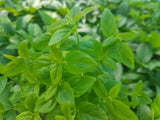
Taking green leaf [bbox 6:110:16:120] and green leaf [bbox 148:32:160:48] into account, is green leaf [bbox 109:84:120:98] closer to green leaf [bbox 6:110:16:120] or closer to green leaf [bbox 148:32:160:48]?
green leaf [bbox 6:110:16:120]

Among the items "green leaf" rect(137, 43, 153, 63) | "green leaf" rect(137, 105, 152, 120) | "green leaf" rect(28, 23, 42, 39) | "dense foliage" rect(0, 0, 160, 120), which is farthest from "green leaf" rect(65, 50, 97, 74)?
"green leaf" rect(137, 43, 153, 63)

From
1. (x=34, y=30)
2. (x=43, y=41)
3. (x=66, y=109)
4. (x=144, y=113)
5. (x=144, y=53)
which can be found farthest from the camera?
(x=144, y=53)

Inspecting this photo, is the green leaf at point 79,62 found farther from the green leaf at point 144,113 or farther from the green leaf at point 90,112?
the green leaf at point 144,113

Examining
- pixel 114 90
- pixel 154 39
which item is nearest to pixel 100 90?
pixel 114 90

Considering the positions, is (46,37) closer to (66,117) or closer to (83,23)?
(66,117)

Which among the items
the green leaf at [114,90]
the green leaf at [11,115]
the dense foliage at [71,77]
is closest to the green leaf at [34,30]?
the dense foliage at [71,77]

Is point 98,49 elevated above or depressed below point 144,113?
above

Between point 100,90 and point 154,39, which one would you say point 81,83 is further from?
point 154,39
